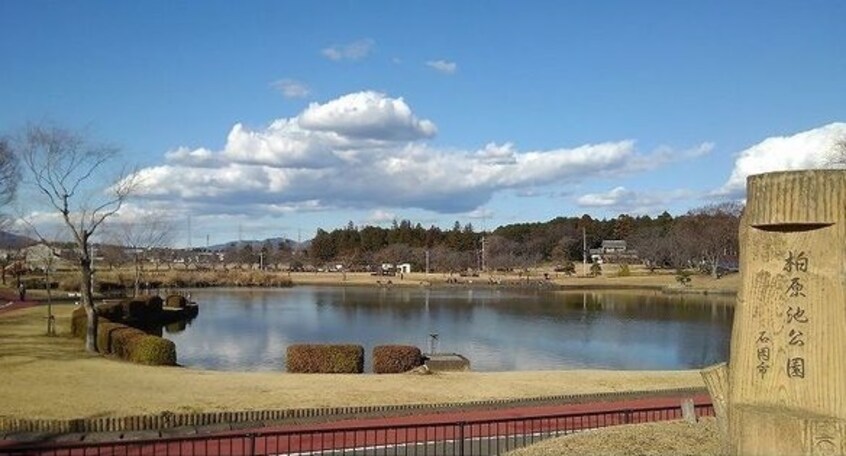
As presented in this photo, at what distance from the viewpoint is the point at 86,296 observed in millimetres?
25734

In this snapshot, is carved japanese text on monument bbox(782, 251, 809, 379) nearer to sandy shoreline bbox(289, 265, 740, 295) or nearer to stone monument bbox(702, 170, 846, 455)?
stone monument bbox(702, 170, 846, 455)

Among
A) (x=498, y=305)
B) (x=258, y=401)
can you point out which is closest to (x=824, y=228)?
(x=258, y=401)

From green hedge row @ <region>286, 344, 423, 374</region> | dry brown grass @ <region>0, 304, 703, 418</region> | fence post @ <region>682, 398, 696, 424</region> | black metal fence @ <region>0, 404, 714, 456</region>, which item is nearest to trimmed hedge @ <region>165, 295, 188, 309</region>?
dry brown grass @ <region>0, 304, 703, 418</region>

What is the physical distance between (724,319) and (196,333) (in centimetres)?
3041

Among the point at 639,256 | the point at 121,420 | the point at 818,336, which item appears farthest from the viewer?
the point at 639,256

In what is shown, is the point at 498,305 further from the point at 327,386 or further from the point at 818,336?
the point at 818,336

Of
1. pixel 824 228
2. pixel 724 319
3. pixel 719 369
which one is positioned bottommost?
pixel 724 319

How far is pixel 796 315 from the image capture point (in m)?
5.55

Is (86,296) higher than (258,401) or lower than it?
higher

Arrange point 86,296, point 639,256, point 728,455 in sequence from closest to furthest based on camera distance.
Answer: point 728,455 → point 86,296 → point 639,256

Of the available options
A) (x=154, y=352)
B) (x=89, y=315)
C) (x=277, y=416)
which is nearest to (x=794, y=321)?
(x=277, y=416)

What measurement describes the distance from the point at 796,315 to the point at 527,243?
125610 millimetres

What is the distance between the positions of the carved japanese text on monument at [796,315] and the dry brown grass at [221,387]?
11309mm

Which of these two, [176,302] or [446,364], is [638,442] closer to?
[446,364]
